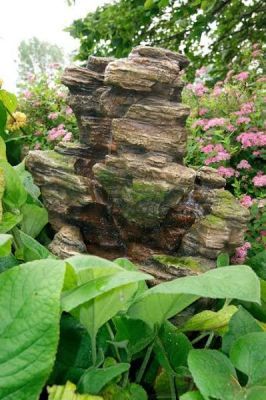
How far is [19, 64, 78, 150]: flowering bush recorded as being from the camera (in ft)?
10.8

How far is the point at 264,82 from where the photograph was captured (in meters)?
3.76

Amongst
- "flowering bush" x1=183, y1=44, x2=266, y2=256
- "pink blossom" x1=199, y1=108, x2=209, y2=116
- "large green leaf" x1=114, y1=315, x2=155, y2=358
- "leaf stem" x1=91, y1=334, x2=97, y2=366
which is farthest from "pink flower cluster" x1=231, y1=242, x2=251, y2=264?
"pink blossom" x1=199, y1=108, x2=209, y2=116

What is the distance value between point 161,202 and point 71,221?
386 mm

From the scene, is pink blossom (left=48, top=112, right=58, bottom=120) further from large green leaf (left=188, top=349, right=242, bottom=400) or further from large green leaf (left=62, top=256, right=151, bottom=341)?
large green leaf (left=188, top=349, right=242, bottom=400)

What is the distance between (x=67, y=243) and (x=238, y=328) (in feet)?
2.61

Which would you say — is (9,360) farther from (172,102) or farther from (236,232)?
(172,102)

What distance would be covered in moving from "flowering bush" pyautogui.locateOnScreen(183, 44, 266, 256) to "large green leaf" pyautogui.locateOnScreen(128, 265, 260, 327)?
3.88ft

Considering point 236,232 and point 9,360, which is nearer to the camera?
point 9,360

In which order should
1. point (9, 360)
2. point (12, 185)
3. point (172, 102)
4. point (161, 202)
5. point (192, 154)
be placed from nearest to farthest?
point (9, 360)
point (12, 185)
point (161, 202)
point (172, 102)
point (192, 154)

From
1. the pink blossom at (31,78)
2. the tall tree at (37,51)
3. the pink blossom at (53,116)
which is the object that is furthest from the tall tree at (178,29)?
the tall tree at (37,51)

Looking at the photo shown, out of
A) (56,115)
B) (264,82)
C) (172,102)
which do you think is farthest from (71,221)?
(264,82)

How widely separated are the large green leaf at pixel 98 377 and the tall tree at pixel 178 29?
19.6ft

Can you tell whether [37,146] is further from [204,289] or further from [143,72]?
[204,289]

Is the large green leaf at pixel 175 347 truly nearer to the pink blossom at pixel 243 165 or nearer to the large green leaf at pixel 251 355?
the large green leaf at pixel 251 355
